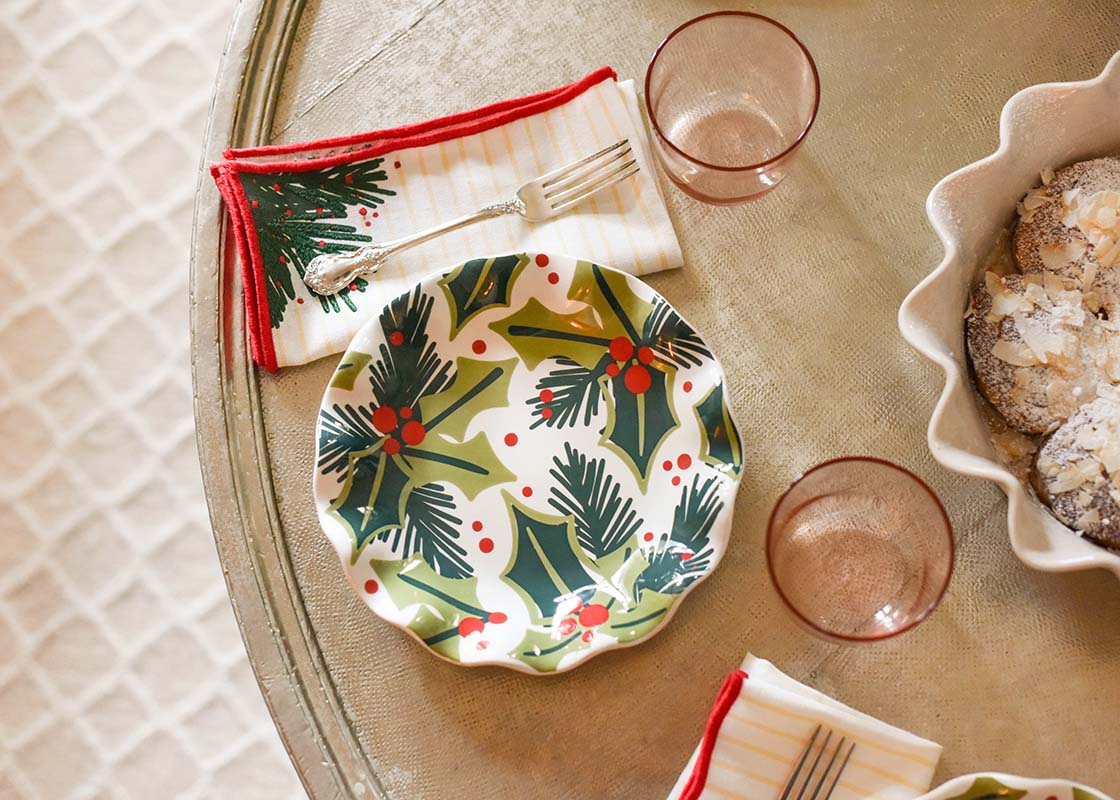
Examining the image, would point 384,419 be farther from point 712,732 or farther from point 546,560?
point 712,732

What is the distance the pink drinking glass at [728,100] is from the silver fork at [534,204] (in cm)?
5

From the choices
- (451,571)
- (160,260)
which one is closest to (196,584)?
(160,260)

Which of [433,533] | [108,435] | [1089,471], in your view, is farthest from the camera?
[108,435]

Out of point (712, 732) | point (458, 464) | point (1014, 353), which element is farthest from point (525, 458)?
point (1014, 353)

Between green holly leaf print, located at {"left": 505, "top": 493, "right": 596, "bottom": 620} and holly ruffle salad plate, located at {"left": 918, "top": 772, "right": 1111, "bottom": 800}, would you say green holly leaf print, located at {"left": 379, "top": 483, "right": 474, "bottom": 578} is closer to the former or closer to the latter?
green holly leaf print, located at {"left": 505, "top": 493, "right": 596, "bottom": 620}

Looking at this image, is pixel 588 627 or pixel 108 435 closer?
pixel 588 627

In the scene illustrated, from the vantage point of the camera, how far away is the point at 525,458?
0.87 meters

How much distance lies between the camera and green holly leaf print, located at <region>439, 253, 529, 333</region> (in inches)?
33.8

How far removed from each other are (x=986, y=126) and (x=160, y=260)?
3.78 ft

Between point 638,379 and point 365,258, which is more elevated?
point 365,258

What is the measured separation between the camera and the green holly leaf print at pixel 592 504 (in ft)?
2.81

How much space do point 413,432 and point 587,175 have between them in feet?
0.89

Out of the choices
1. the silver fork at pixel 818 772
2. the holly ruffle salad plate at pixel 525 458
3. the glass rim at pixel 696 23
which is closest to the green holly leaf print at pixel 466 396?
the holly ruffle salad plate at pixel 525 458

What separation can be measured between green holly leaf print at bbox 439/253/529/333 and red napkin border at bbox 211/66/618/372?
13cm
